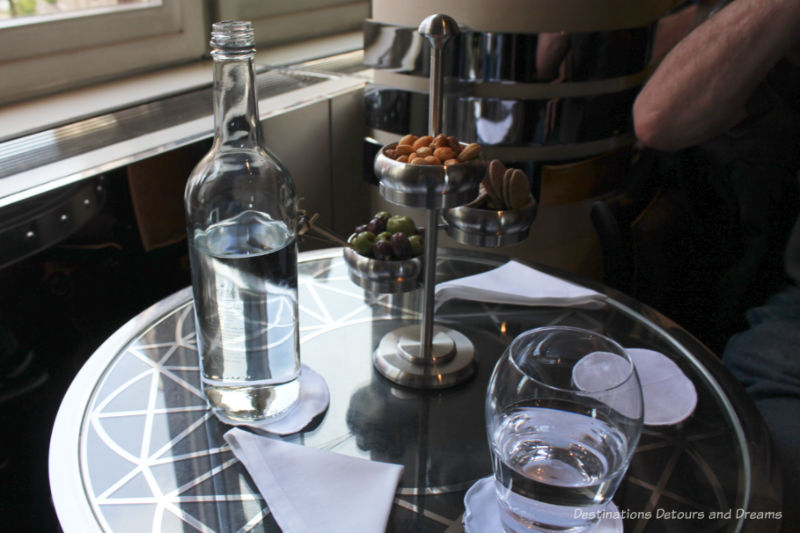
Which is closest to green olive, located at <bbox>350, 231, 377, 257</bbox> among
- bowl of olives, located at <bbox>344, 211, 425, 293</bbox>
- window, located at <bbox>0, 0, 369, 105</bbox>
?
bowl of olives, located at <bbox>344, 211, 425, 293</bbox>

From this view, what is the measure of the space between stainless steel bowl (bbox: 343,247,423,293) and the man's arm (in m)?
0.89

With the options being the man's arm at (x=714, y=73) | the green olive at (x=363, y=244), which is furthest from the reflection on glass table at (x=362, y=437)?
the man's arm at (x=714, y=73)

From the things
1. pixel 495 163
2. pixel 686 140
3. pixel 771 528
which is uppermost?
pixel 495 163

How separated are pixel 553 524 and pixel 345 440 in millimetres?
237

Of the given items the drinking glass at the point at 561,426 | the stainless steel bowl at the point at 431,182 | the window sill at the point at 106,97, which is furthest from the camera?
the window sill at the point at 106,97

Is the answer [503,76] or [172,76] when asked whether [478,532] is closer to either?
[503,76]

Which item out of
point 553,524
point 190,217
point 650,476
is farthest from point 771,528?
point 190,217

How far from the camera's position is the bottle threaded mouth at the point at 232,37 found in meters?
0.60

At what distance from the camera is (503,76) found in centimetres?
147

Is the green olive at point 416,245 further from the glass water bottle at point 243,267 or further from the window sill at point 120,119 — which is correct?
the window sill at point 120,119

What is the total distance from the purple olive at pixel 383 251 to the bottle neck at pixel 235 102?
0.19 m

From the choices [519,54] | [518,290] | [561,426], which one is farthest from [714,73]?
[561,426]

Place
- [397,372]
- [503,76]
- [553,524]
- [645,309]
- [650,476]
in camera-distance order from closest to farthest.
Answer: [553,524]
[650,476]
[397,372]
[645,309]
[503,76]

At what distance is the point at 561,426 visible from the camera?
57 cm
